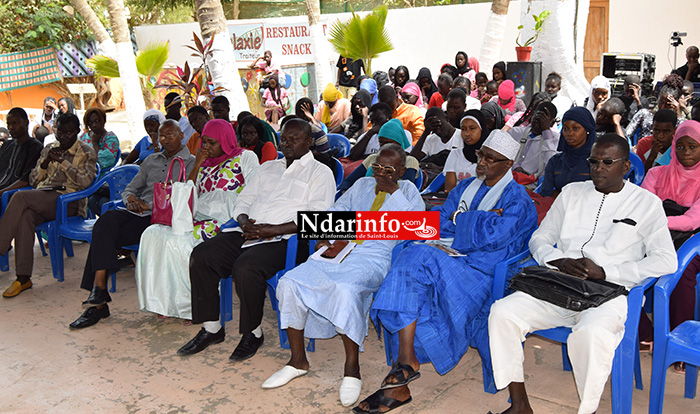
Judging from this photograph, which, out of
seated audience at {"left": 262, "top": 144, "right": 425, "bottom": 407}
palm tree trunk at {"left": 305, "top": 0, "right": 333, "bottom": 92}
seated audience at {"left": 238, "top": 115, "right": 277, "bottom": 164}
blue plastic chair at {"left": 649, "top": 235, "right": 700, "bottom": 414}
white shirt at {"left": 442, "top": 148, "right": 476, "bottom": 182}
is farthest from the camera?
palm tree trunk at {"left": 305, "top": 0, "right": 333, "bottom": 92}

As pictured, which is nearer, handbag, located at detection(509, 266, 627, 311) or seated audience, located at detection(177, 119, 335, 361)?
handbag, located at detection(509, 266, 627, 311)

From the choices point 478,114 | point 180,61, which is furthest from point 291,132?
point 180,61

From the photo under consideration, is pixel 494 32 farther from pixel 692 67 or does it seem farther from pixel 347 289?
pixel 347 289

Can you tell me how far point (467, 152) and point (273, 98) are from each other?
6103mm

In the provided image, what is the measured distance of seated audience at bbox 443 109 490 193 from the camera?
4.57 m

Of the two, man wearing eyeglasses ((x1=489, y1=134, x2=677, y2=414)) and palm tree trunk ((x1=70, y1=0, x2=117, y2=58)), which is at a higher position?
palm tree trunk ((x1=70, y1=0, x2=117, y2=58))

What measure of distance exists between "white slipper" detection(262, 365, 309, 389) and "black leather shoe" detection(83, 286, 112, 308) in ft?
5.57

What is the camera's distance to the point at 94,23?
12.7 meters

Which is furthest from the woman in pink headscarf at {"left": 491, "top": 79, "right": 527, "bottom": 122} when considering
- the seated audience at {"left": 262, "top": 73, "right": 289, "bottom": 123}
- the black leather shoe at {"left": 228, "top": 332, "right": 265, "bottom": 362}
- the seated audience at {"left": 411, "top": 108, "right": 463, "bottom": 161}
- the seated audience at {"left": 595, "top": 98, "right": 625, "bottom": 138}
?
the black leather shoe at {"left": 228, "top": 332, "right": 265, "bottom": 362}

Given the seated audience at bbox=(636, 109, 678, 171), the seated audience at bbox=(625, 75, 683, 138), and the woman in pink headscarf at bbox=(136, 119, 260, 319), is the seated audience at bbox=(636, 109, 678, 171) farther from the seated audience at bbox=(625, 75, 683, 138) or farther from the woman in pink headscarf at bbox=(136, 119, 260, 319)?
the woman in pink headscarf at bbox=(136, 119, 260, 319)

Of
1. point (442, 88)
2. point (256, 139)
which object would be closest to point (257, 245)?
point (256, 139)

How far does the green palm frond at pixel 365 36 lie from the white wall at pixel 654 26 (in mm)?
4497

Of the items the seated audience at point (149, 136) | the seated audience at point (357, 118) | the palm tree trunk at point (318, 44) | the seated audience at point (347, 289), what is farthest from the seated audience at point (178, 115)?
the palm tree trunk at point (318, 44)

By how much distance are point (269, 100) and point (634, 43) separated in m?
6.95
